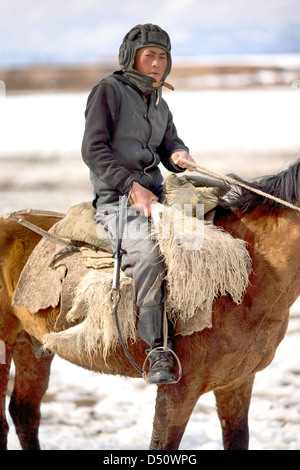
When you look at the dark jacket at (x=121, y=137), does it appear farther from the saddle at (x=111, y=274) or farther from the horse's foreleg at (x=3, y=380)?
the horse's foreleg at (x=3, y=380)

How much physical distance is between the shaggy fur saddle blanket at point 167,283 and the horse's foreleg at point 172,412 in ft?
0.99

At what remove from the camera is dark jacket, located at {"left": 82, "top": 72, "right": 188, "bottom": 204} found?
128 inches

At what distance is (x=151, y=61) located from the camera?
3342 mm

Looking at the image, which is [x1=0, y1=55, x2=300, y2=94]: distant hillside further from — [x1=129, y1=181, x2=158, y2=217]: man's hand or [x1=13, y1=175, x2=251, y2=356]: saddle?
[x1=129, y1=181, x2=158, y2=217]: man's hand

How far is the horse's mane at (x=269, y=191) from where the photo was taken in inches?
123

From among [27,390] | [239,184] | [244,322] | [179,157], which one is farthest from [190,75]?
[244,322]

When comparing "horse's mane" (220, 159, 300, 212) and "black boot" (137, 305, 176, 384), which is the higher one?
"horse's mane" (220, 159, 300, 212)

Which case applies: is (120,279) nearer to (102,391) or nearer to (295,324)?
(102,391)

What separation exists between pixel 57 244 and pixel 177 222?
84 centimetres

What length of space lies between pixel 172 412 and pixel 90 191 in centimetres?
965

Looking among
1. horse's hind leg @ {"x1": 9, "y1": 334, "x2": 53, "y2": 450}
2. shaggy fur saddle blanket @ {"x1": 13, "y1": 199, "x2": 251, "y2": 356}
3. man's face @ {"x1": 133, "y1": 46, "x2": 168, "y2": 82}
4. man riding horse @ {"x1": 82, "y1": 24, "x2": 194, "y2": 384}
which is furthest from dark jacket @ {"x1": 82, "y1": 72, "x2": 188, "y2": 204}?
horse's hind leg @ {"x1": 9, "y1": 334, "x2": 53, "y2": 450}

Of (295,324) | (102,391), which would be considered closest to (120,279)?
(102,391)

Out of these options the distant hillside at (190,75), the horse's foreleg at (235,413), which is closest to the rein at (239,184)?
the horse's foreleg at (235,413)

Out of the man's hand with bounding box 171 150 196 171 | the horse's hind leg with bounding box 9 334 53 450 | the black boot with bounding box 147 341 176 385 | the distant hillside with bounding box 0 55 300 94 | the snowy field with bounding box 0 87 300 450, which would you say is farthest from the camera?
the distant hillside with bounding box 0 55 300 94
